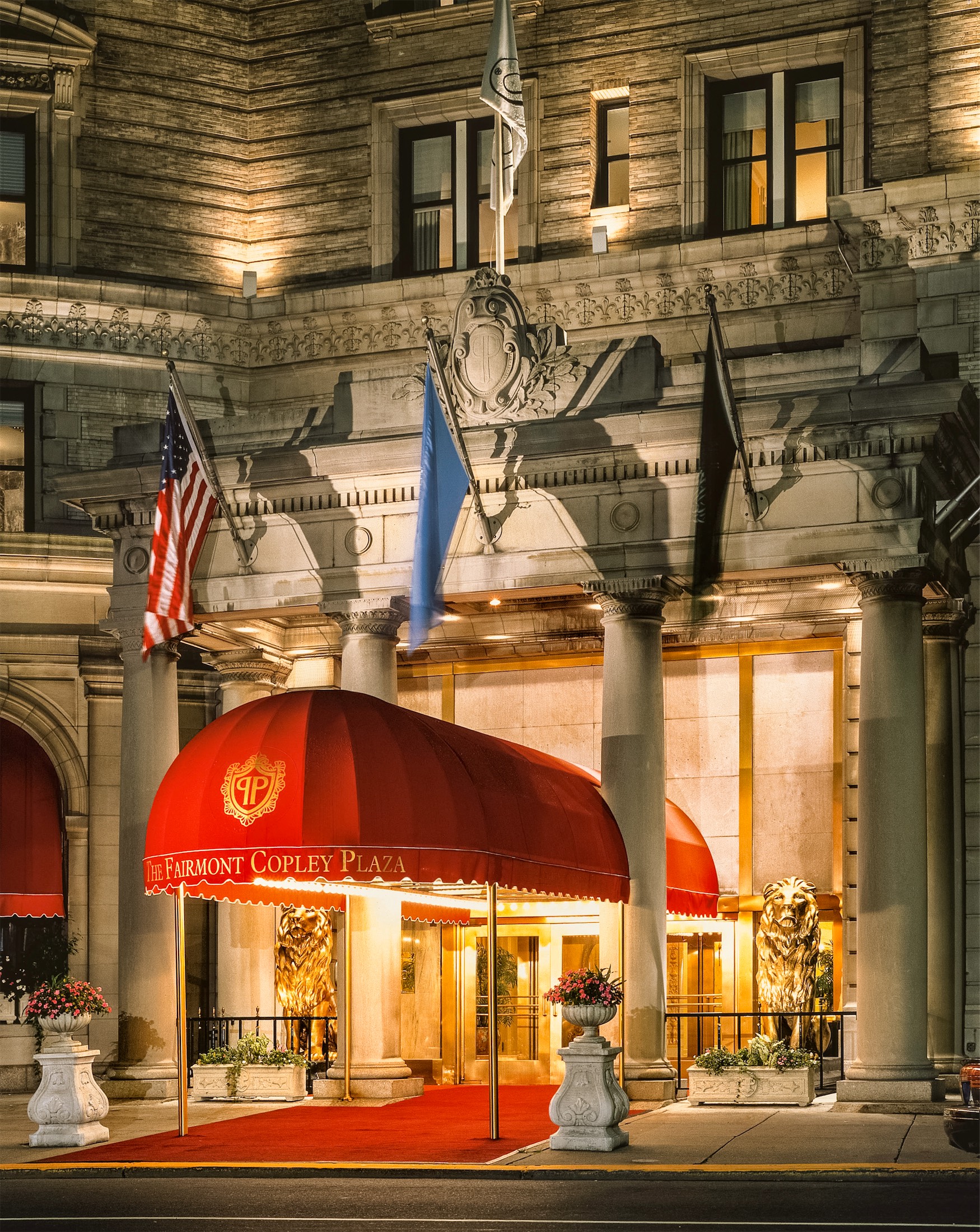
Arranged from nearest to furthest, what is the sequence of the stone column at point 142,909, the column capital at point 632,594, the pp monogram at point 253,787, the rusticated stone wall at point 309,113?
1. the pp monogram at point 253,787
2. the column capital at point 632,594
3. the stone column at point 142,909
4. the rusticated stone wall at point 309,113

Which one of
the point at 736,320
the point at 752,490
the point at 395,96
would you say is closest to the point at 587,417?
the point at 752,490

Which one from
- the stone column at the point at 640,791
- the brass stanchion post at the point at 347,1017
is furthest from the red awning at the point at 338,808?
the brass stanchion post at the point at 347,1017

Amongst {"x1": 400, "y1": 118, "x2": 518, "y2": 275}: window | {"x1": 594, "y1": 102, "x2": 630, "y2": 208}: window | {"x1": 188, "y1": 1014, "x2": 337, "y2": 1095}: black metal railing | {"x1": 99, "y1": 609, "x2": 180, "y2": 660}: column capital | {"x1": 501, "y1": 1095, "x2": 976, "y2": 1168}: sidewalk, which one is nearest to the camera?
{"x1": 501, "y1": 1095, "x2": 976, "y2": 1168}: sidewalk

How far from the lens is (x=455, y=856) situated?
2198 cm

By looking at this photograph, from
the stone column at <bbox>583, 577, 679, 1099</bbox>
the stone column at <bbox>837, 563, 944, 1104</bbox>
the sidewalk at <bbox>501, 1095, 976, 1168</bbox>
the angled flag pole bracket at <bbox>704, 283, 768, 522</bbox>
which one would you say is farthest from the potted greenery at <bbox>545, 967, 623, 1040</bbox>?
the angled flag pole bracket at <bbox>704, 283, 768, 522</bbox>

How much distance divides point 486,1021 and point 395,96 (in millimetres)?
16698

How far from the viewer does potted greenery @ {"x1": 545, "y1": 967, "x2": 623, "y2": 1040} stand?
2191 cm

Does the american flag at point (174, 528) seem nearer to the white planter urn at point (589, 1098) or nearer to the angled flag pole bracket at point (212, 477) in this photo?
the angled flag pole bracket at point (212, 477)

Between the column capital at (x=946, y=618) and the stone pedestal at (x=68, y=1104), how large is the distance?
1327 cm

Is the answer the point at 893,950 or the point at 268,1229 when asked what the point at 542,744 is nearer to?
the point at 893,950

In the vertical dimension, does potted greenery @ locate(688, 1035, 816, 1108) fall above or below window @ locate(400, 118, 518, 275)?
below

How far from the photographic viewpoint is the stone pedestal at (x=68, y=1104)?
22734 millimetres

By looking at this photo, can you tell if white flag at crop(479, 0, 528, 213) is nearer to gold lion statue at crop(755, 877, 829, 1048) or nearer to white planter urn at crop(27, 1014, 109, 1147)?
gold lion statue at crop(755, 877, 829, 1048)

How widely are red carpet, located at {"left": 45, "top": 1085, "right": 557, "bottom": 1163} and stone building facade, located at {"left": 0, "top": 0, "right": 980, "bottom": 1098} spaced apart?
3.79m
